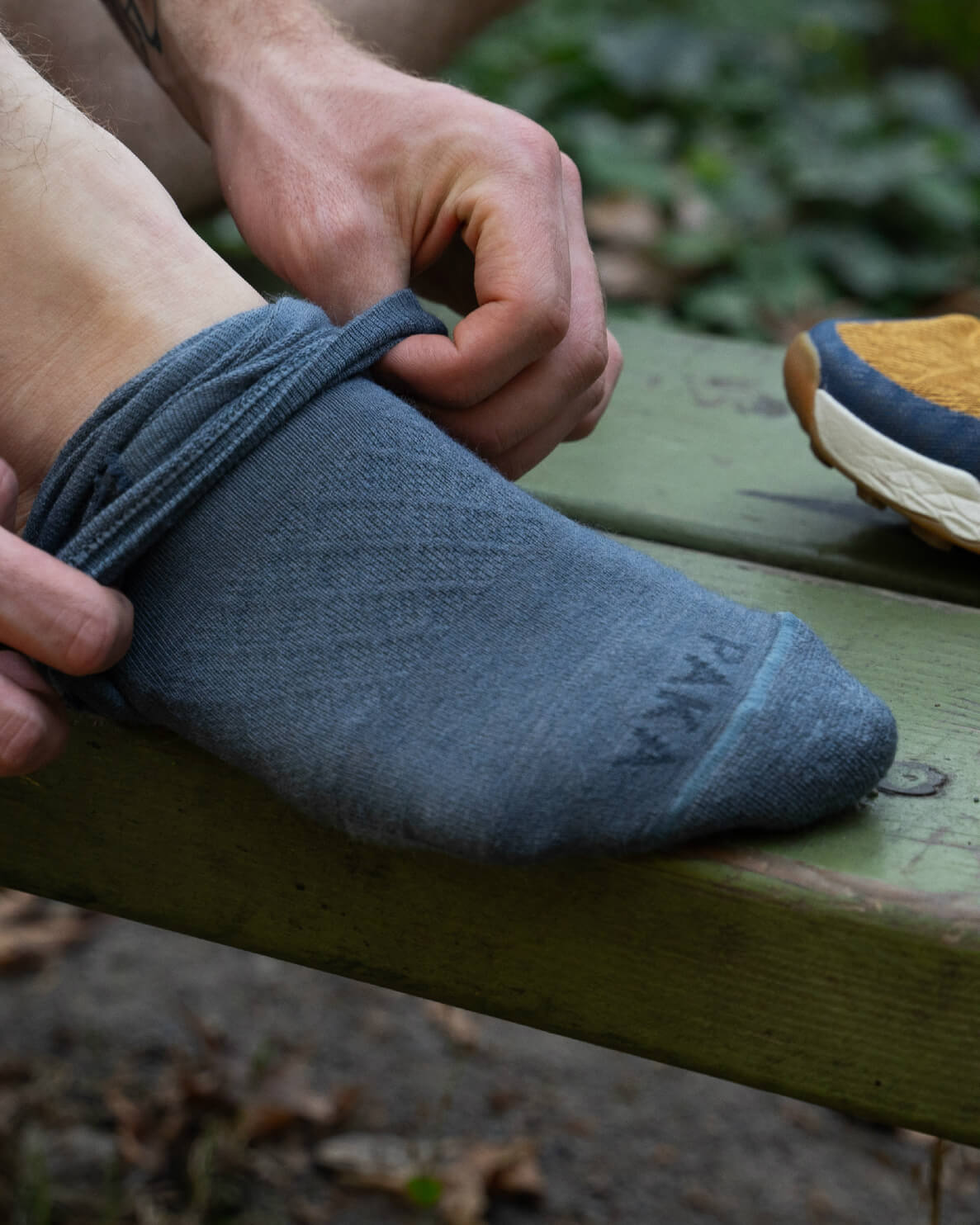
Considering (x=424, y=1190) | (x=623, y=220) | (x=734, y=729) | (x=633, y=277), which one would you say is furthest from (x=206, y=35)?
(x=623, y=220)

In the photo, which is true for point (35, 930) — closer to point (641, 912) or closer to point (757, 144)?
point (641, 912)

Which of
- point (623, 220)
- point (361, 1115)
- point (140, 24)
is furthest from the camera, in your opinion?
point (623, 220)

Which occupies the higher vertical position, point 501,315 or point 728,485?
point 501,315

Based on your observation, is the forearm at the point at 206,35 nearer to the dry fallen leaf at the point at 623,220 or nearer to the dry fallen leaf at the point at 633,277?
the dry fallen leaf at the point at 633,277

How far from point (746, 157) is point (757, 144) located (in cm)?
9

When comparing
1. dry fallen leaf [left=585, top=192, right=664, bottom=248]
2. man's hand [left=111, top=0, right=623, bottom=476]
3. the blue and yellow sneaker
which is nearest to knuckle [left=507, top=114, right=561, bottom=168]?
man's hand [left=111, top=0, right=623, bottom=476]

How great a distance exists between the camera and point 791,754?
0.52 meters

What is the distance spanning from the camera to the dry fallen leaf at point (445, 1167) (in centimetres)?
112

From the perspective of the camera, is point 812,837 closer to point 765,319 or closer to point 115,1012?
point 115,1012

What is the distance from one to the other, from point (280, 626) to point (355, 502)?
6 centimetres

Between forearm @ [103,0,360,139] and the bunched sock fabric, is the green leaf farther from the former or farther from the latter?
forearm @ [103,0,360,139]

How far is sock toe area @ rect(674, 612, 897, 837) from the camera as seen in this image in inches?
20.2

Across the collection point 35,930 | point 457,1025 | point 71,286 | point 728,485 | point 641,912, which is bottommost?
point 457,1025

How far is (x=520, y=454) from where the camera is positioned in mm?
722
